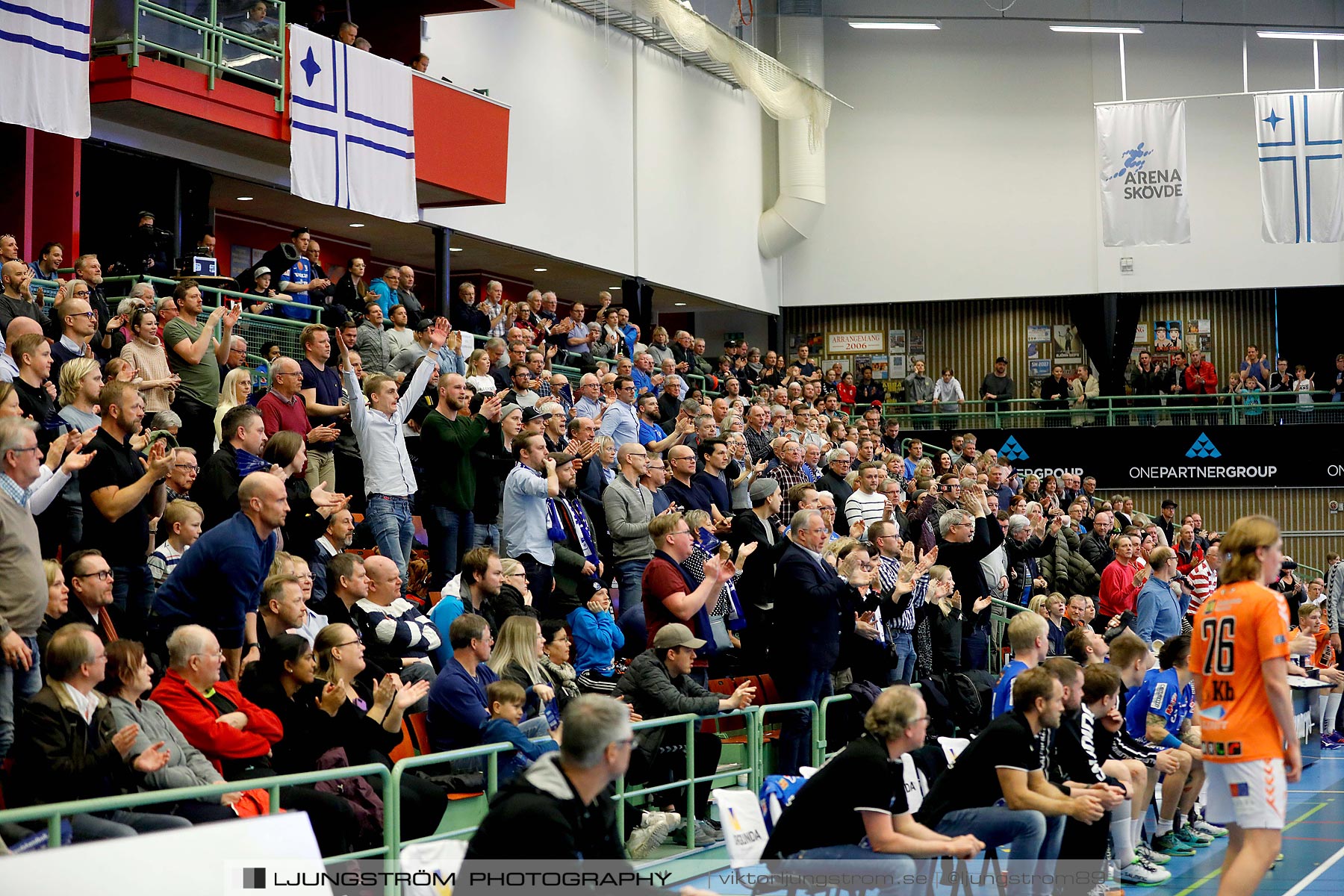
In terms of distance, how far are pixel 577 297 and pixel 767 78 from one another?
5110 mm

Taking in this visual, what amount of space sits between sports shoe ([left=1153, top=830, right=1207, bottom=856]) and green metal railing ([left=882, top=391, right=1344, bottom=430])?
56.4ft

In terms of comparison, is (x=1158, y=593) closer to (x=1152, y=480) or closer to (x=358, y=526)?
(x=358, y=526)

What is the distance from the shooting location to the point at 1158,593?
12.3m

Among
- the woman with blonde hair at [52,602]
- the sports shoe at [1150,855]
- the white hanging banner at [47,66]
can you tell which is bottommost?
the sports shoe at [1150,855]

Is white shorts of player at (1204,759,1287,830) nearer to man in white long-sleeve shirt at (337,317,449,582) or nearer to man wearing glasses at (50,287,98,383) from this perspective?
man in white long-sleeve shirt at (337,317,449,582)

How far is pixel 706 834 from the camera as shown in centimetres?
800

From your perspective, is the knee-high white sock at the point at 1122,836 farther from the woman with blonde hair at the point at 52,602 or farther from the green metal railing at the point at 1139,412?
the green metal railing at the point at 1139,412

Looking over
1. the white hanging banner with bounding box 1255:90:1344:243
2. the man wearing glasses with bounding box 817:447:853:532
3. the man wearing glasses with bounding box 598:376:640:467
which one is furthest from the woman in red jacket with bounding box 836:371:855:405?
the man wearing glasses with bounding box 598:376:640:467

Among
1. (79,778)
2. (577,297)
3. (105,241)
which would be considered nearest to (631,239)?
(577,297)

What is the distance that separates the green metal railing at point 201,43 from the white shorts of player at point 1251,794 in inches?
433

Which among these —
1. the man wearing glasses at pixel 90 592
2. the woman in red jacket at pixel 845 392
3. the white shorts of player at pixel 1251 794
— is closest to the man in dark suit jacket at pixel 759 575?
the white shorts of player at pixel 1251 794

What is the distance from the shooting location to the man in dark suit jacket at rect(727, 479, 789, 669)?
9.48 metres

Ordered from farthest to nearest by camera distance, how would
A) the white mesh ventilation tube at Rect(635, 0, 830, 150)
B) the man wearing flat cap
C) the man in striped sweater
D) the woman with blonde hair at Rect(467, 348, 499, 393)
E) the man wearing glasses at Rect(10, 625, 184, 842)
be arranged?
1. the white mesh ventilation tube at Rect(635, 0, 830, 150)
2. the man in striped sweater
3. the woman with blonde hair at Rect(467, 348, 499, 393)
4. the man wearing flat cap
5. the man wearing glasses at Rect(10, 625, 184, 842)

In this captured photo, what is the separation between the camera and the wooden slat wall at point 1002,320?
91.1 feet
